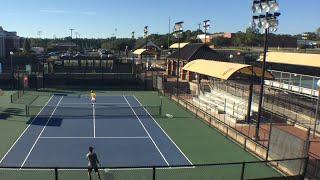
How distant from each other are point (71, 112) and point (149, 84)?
18272 mm

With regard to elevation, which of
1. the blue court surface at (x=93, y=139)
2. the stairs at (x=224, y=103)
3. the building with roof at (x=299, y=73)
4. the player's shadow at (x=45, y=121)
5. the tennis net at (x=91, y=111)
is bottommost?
the blue court surface at (x=93, y=139)

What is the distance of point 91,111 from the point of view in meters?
34.8

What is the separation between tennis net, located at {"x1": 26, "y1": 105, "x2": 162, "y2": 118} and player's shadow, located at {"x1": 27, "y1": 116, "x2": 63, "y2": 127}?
3.58 feet

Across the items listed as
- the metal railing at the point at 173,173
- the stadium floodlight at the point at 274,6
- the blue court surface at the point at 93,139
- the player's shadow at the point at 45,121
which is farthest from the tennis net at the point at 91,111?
the metal railing at the point at 173,173

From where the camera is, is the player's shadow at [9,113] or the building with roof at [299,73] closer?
the building with roof at [299,73]

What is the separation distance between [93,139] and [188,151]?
20.0 ft

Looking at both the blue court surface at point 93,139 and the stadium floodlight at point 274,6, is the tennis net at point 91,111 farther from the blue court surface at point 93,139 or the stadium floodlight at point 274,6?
the stadium floodlight at point 274,6

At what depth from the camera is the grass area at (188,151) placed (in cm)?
1814

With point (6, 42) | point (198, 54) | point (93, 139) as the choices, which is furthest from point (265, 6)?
point (6, 42)

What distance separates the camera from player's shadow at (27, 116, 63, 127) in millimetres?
29352

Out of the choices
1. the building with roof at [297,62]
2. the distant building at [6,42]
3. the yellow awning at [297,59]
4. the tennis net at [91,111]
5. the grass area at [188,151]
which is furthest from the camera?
the distant building at [6,42]

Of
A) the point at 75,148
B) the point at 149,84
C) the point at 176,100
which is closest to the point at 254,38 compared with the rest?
the point at 149,84

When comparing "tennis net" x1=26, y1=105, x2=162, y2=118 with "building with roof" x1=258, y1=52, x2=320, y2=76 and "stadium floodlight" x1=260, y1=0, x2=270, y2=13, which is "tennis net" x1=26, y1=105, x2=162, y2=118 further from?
"stadium floodlight" x1=260, y1=0, x2=270, y2=13

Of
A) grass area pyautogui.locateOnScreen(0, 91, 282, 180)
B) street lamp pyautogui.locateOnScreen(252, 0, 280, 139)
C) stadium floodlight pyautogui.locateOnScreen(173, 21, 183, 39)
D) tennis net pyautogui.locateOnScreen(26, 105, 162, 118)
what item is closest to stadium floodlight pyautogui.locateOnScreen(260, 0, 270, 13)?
street lamp pyautogui.locateOnScreen(252, 0, 280, 139)
